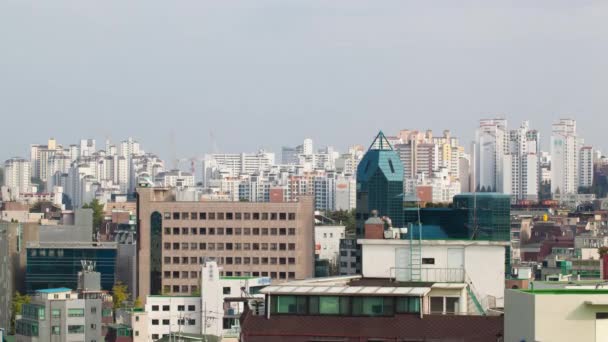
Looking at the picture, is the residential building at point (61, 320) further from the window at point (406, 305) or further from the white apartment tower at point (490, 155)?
the white apartment tower at point (490, 155)

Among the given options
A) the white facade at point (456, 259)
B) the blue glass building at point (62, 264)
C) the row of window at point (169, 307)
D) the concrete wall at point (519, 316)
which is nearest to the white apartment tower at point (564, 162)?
the blue glass building at point (62, 264)

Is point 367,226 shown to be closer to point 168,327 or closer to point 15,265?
point 168,327

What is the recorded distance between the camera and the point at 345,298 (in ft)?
43.6

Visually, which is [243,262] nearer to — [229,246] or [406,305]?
[229,246]

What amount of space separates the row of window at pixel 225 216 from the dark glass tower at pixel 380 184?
8.88 ft

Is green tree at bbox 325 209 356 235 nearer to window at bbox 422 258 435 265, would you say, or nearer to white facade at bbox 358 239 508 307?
white facade at bbox 358 239 508 307

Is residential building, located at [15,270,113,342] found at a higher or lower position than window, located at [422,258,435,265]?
lower

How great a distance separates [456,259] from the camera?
57.4ft

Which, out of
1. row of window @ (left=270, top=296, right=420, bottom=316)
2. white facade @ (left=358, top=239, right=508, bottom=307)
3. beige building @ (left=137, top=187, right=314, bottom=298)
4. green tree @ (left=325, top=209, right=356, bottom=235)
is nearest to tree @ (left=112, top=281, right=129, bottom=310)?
beige building @ (left=137, top=187, right=314, bottom=298)

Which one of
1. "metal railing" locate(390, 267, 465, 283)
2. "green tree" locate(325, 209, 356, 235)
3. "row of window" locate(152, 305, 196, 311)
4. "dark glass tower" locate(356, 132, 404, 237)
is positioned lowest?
"row of window" locate(152, 305, 196, 311)

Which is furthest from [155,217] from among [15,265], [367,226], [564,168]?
[564,168]

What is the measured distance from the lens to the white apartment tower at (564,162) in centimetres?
17450

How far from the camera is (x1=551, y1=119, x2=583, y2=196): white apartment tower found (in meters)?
174

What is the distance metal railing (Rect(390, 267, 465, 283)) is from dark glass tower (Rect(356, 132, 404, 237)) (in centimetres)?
4612
